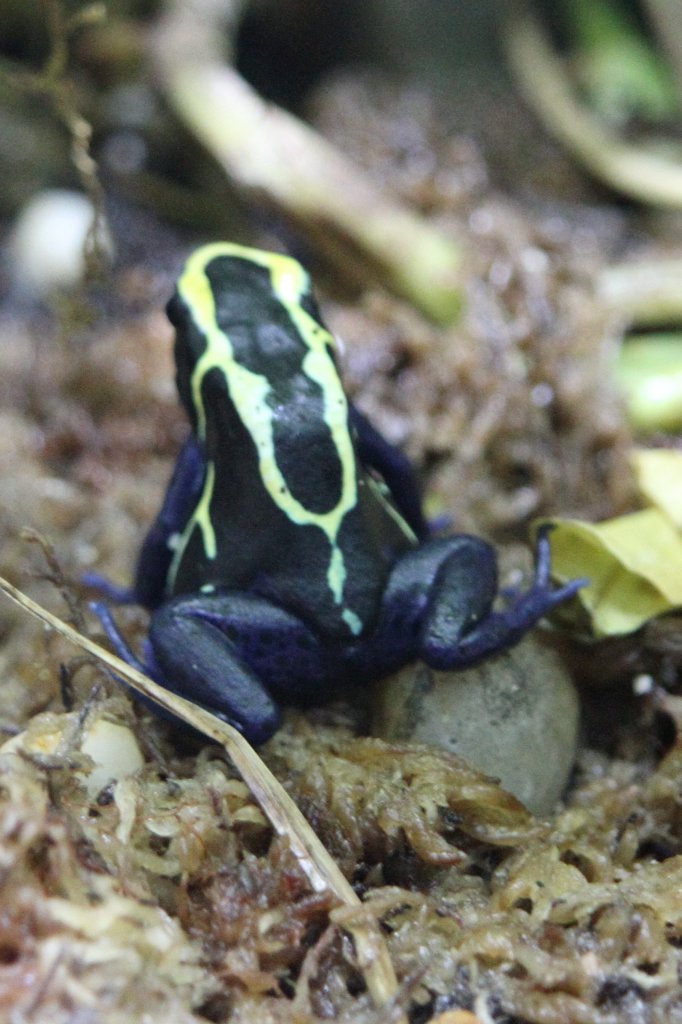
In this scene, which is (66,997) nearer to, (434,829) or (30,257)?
(434,829)

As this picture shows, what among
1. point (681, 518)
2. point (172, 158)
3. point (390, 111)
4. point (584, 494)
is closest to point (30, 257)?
point (172, 158)

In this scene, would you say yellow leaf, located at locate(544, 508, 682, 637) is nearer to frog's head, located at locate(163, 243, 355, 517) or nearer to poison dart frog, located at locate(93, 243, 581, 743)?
poison dart frog, located at locate(93, 243, 581, 743)

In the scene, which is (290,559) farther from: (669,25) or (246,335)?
(669,25)

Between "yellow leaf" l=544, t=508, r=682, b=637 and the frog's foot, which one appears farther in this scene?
"yellow leaf" l=544, t=508, r=682, b=637

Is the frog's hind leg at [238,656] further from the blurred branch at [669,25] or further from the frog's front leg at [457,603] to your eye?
the blurred branch at [669,25]

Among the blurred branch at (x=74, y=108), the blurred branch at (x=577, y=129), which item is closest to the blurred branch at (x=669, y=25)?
the blurred branch at (x=577, y=129)

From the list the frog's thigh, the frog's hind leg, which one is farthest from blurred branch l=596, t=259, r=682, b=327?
the frog's thigh
